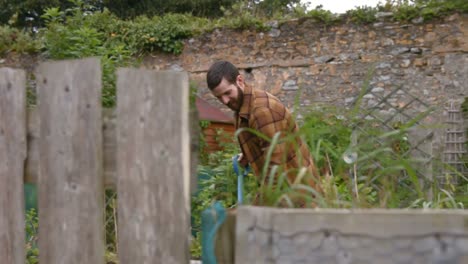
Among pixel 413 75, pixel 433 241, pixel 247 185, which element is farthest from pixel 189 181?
pixel 413 75

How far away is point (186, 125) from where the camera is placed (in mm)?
1671

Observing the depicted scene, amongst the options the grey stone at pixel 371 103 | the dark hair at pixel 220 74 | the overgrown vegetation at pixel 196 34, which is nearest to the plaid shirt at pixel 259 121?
the dark hair at pixel 220 74

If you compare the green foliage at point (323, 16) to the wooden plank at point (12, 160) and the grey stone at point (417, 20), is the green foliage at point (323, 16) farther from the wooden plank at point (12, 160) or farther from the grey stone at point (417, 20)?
the wooden plank at point (12, 160)

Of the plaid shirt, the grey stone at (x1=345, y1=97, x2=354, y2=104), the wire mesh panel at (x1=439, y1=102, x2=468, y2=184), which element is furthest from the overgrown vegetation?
the wire mesh panel at (x1=439, y1=102, x2=468, y2=184)

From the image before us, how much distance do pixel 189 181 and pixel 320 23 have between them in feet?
25.8

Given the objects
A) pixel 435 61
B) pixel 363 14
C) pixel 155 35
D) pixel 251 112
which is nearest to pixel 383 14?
pixel 363 14

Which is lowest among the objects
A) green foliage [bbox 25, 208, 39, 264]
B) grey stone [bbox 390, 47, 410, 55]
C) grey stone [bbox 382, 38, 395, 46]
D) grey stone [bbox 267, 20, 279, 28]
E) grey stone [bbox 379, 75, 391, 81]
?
green foliage [bbox 25, 208, 39, 264]

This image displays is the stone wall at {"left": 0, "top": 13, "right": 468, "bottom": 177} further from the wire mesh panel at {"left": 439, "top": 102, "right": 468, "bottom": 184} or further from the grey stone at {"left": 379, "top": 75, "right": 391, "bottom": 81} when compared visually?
the wire mesh panel at {"left": 439, "top": 102, "right": 468, "bottom": 184}

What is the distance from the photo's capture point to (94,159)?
1.71 meters

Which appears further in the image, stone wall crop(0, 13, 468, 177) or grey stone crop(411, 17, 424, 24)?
grey stone crop(411, 17, 424, 24)

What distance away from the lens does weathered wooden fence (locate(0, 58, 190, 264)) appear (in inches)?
65.1

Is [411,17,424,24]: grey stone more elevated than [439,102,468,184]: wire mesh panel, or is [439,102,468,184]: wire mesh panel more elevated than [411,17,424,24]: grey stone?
[411,17,424,24]: grey stone

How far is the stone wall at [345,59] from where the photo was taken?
8.48m

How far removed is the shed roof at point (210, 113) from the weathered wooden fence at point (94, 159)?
601cm
